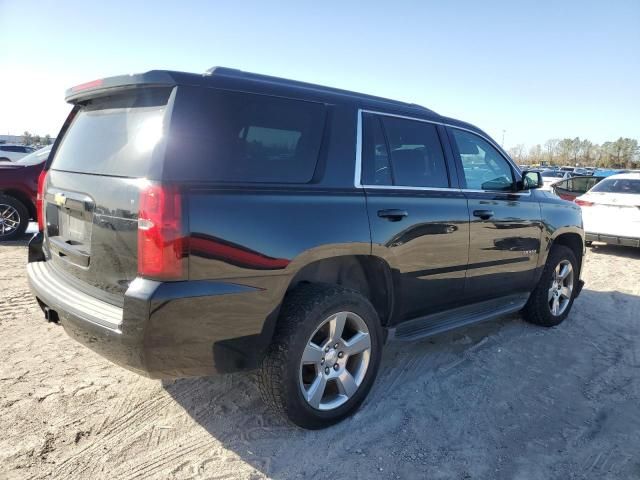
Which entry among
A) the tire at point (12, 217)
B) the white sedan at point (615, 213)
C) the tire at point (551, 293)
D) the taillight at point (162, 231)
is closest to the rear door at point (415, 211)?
the taillight at point (162, 231)

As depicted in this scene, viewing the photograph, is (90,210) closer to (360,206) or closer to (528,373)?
(360,206)

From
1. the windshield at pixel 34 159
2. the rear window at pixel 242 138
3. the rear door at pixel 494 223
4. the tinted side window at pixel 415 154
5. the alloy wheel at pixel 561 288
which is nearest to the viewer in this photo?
the rear window at pixel 242 138

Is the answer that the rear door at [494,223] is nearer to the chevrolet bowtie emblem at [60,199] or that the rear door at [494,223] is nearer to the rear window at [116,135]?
the rear window at [116,135]

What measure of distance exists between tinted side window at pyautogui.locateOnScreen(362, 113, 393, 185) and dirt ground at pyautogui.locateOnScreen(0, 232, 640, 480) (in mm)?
1495

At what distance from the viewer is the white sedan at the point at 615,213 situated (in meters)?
8.48

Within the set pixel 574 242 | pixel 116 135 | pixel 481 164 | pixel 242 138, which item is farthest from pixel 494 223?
pixel 116 135

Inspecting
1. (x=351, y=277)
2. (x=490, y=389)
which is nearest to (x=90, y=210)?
(x=351, y=277)

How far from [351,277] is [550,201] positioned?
2622mm

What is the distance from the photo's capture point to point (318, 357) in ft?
9.18

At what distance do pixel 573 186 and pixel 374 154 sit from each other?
10495 millimetres

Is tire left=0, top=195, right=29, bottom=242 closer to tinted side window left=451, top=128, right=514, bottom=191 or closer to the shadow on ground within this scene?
the shadow on ground

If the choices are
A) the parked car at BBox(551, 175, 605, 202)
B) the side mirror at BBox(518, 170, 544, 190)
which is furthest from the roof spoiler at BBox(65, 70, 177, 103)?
the parked car at BBox(551, 175, 605, 202)

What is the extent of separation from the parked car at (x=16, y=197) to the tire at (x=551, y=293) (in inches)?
301

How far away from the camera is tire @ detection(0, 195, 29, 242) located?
783 centimetres
